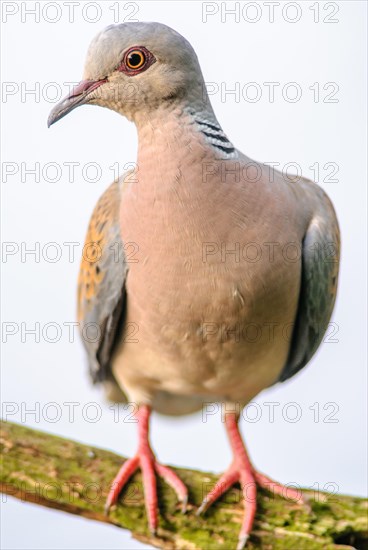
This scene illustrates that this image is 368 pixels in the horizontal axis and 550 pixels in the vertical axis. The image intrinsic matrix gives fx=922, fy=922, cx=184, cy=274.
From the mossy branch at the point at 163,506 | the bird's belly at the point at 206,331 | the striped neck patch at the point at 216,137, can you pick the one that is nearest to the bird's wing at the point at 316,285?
the bird's belly at the point at 206,331

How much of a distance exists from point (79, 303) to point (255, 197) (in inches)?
52.6

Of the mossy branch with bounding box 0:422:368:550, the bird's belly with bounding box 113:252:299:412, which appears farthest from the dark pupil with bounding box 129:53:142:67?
the mossy branch with bounding box 0:422:368:550

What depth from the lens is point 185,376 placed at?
4.71 m

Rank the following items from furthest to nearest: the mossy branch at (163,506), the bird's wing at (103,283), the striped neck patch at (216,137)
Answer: the bird's wing at (103,283) < the mossy branch at (163,506) < the striped neck patch at (216,137)

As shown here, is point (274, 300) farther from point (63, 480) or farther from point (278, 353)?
point (63, 480)

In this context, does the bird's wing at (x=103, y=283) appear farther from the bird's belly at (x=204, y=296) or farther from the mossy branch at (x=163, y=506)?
the mossy branch at (x=163, y=506)

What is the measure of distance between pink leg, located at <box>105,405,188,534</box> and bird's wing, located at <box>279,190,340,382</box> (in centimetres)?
88

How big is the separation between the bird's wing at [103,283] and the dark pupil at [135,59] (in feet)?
2.53

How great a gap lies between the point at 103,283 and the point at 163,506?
45.8 inches

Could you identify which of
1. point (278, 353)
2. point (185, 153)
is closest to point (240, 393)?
point (278, 353)

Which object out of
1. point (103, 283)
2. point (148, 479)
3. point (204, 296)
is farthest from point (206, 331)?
point (148, 479)

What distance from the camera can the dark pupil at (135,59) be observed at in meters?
4.10

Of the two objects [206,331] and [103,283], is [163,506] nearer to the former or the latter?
[206,331]

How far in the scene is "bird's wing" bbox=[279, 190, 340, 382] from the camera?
15.3 feet
